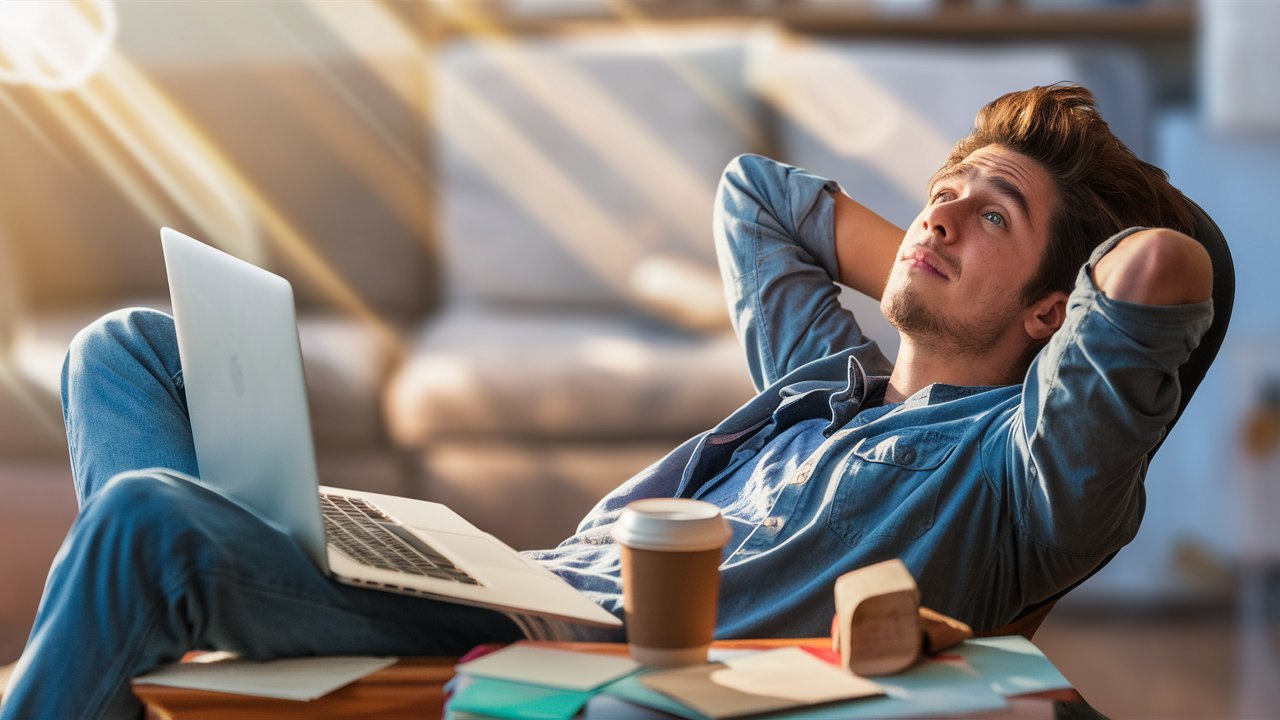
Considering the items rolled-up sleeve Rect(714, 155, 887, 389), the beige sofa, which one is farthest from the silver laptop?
the beige sofa

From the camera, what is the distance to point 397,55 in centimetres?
350

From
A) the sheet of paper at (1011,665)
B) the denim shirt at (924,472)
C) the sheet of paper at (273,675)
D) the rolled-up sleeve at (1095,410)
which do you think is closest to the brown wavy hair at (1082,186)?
the denim shirt at (924,472)

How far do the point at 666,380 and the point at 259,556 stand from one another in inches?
74.5

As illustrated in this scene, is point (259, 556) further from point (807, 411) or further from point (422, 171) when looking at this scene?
point (422, 171)

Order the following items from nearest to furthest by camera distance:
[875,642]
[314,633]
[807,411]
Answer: [875,642]
[314,633]
[807,411]

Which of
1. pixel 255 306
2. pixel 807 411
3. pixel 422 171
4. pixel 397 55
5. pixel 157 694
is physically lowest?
pixel 157 694

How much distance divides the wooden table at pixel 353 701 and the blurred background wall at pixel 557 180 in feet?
6.14

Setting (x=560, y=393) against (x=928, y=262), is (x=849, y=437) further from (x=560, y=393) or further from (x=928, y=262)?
(x=560, y=393)

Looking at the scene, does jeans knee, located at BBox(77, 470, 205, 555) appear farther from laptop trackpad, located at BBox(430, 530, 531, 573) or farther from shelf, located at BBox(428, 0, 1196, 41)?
shelf, located at BBox(428, 0, 1196, 41)

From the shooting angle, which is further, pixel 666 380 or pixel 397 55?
pixel 397 55

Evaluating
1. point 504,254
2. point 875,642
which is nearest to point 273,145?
point 504,254

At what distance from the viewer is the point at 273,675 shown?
3.48 ft

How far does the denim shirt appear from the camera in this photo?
1.13 metres

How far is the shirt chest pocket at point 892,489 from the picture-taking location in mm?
1294
